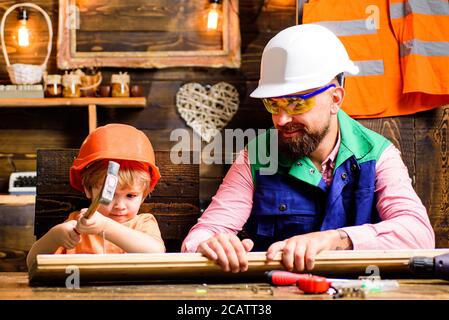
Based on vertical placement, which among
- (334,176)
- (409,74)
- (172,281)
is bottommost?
(172,281)

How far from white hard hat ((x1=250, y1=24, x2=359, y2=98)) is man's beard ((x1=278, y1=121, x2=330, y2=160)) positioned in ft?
0.45

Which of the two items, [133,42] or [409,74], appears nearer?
[409,74]

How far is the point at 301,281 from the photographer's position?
133 centimetres

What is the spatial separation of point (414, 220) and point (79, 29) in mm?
2855

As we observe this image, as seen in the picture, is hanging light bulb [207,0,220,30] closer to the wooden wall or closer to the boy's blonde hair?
the wooden wall

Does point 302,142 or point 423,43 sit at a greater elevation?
point 423,43

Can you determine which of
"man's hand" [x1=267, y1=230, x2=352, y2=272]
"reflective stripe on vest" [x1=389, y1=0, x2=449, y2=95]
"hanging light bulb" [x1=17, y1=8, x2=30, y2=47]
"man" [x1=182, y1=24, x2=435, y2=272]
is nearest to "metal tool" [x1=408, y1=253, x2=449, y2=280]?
"man's hand" [x1=267, y1=230, x2=352, y2=272]

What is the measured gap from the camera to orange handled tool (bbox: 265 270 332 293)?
1.31 metres

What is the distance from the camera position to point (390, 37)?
136 inches

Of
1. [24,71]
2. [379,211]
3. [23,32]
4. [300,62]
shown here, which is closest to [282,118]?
[300,62]

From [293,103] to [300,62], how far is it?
0.15 metres

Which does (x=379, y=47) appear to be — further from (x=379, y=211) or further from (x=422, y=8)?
(x=379, y=211)
